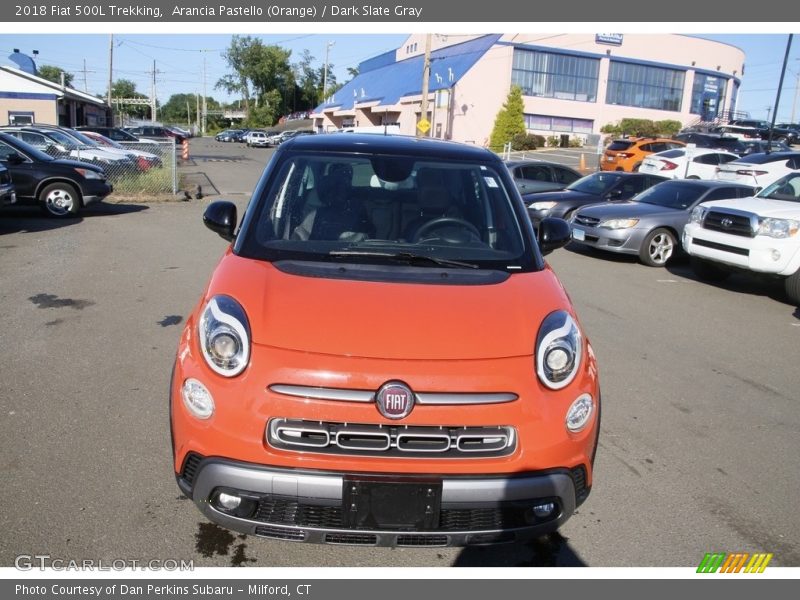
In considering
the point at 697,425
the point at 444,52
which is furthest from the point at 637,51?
the point at 697,425

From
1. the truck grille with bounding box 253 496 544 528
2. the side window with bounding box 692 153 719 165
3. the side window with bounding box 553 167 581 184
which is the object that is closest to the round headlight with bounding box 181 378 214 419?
the truck grille with bounding box 253 496 544 528

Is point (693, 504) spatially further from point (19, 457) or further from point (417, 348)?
point (19, 457)

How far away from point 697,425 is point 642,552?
6.16 ft

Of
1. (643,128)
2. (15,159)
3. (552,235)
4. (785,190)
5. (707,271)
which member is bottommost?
(707,271)

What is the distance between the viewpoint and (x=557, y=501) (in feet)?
8.74

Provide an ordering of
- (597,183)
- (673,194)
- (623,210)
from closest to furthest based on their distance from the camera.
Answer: (623,210)
(673,194)
(597,183)

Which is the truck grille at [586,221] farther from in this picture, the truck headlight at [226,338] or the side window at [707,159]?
the side window at [707,159]

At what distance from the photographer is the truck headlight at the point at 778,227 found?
849cm

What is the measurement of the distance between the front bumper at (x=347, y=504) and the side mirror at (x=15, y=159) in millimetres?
12954

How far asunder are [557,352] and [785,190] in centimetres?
868

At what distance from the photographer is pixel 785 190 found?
9.73 metres

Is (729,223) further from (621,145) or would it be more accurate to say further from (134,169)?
(621,145)

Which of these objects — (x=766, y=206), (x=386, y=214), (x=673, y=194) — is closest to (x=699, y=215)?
(x=766, y=206)
